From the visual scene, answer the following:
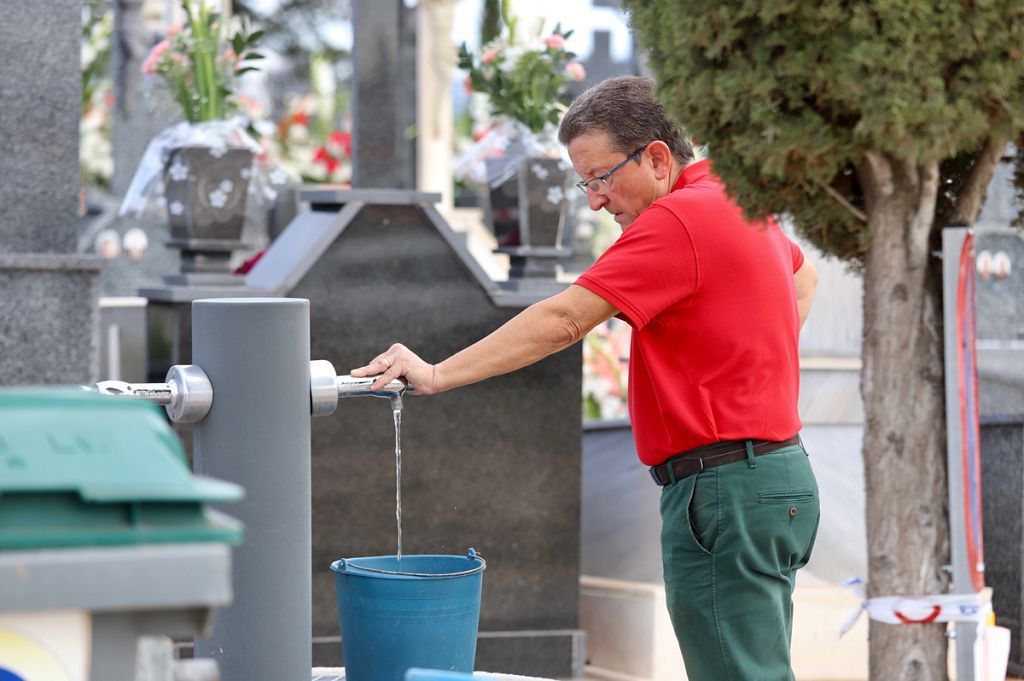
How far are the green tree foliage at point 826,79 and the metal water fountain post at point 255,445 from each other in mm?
810

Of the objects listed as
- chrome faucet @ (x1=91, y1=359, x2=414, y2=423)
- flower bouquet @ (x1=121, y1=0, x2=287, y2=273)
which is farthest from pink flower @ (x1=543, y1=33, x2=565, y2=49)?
chrome faucet @ (x1=91, y1=359, x2=414, y2=423)

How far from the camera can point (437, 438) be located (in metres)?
4.60

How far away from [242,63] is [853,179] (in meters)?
2.86

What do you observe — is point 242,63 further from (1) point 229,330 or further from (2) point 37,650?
(2) point 37,650

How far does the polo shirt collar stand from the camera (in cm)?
284

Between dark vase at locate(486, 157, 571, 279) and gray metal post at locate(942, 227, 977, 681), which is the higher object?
dark vase at locate(486, 157, 571, 279)

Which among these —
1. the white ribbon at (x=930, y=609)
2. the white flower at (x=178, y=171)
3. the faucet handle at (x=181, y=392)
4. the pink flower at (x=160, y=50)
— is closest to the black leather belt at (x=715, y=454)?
Result: the white ribbon at (x=930, y=609)

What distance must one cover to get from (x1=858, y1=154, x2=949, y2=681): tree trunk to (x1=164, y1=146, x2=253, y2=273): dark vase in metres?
2.45

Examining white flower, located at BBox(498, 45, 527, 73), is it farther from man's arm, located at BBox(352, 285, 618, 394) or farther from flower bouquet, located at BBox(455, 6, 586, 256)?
man's arm, located at BBox(352, 285, 618, 394)

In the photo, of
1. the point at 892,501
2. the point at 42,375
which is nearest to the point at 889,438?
the point at 892,501

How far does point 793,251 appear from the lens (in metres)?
3.15

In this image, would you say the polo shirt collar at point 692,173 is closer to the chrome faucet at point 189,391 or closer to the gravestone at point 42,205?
the chrome faucet at point 189,391

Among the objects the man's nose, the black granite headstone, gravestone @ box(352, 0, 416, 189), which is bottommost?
the black granite headstone

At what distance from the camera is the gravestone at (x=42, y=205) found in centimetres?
442
